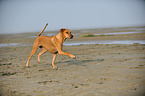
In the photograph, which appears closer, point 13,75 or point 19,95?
point 19,95

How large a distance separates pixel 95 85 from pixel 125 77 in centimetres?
118

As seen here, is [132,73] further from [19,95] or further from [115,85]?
[19,95]

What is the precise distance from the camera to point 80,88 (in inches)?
195

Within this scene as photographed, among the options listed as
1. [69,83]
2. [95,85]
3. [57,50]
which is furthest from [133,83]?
[57,50]

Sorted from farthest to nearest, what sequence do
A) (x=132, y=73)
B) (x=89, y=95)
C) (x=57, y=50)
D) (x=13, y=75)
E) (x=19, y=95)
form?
(x=57, y=50), (x=13, y=75), (x=132, y=73), (x=19, y=95), (x=89, y=95)

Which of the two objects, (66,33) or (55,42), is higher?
(66,33)

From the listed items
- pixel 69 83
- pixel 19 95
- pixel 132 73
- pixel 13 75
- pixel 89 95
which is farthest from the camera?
pixel 13 75

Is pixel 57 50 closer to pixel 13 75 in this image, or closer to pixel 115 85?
pixel 13 75

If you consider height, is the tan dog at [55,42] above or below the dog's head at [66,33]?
below

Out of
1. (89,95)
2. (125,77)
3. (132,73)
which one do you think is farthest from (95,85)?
(132,73)

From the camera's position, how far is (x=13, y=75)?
7020 millimetres

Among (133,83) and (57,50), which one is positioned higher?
(57,50)

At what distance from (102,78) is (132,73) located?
1.11 meters

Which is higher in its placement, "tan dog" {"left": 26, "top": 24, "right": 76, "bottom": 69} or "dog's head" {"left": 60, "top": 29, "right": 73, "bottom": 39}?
"dog's head" {"left": 60, "top": 29, "right": 73, "bottom": 39}
